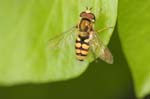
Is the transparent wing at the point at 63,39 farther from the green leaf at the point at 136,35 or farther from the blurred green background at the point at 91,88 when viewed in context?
the blurred green background at the point at 91,88

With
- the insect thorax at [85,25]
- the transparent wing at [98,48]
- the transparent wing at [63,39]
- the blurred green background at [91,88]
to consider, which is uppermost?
the insect thorax at [85,25]

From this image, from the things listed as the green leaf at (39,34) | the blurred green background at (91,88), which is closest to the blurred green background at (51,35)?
the green leaf at (39,34)

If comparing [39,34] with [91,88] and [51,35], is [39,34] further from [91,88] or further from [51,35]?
[91,88]

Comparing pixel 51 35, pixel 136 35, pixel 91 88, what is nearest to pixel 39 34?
pixel 51 35

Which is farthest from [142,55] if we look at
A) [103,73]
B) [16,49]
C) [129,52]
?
[103,73]

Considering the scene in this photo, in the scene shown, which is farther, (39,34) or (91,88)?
(91,88)

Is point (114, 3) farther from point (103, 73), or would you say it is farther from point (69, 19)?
point (103, 73)
